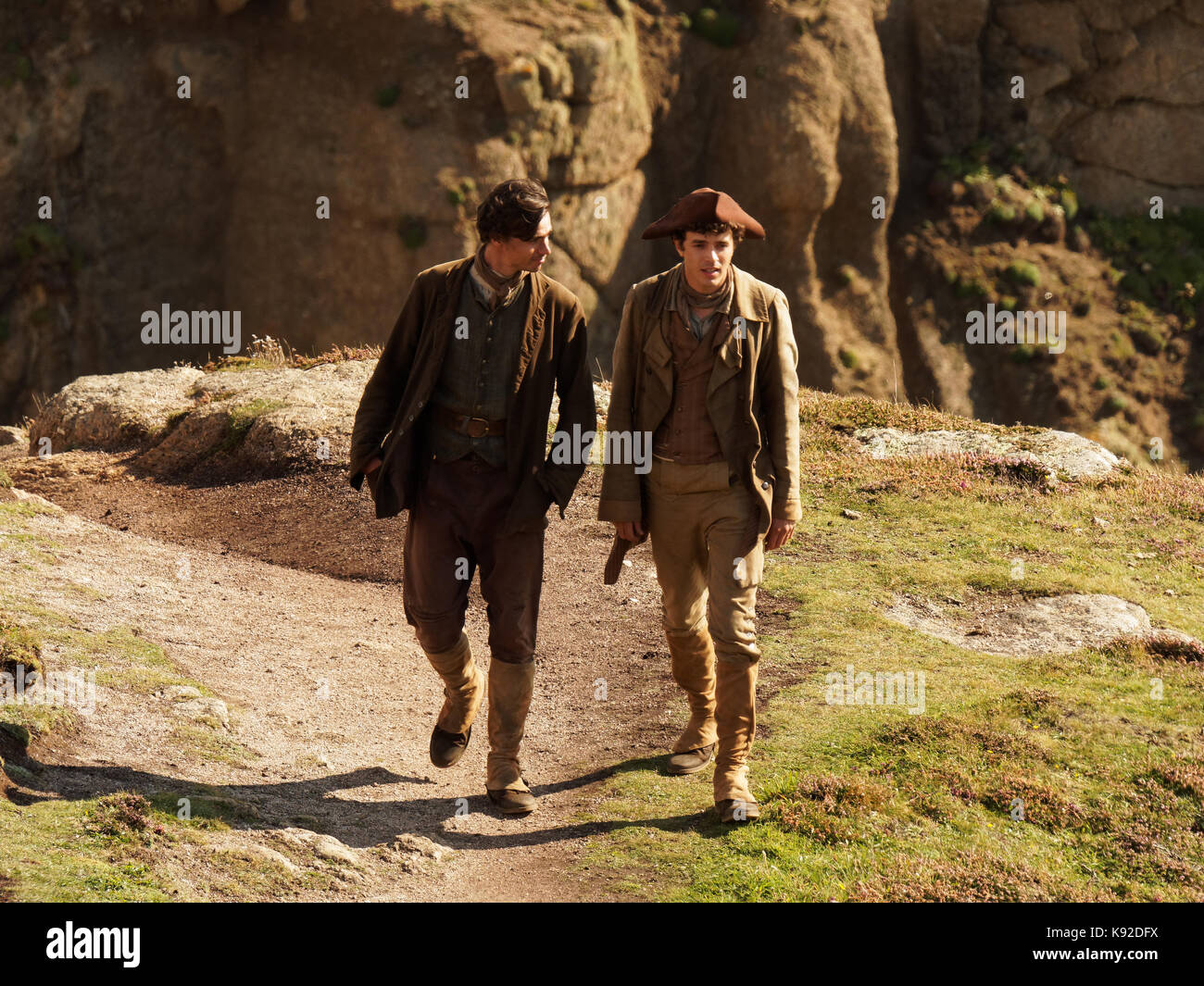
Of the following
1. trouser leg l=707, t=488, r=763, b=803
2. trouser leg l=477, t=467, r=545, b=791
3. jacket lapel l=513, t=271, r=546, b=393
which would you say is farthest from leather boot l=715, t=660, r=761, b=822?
jacket lapel l=513, t=271, r=546, b=393

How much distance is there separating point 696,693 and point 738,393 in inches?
65.3

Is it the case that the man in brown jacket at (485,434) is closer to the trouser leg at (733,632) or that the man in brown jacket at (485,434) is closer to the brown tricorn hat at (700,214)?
the brown tricorn hat at (700,214)

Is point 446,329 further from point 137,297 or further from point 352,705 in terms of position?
point 137,297

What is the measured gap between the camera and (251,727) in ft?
24.5

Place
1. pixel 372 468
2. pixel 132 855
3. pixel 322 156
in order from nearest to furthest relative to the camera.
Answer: pixel 132 855 → pixel 372 468 → pixel 322 156

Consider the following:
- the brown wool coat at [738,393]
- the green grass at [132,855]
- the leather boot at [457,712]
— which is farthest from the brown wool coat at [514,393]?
the green grass at [132,855]

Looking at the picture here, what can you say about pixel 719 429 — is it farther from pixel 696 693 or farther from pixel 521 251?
pixel 696 693

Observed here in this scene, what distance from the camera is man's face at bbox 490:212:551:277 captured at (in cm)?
625

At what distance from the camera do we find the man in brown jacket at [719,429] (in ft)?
20.7

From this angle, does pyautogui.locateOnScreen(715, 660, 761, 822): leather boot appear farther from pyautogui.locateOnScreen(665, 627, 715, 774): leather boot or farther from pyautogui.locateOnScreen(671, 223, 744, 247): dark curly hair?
pyautogui.locateOnScreen(671, 223, 744, 247): dark curly hair

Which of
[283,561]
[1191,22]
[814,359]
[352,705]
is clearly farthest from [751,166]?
[352,705]

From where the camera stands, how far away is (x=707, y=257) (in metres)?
6.24

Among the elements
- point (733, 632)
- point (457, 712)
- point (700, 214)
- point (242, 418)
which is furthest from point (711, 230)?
point (242, 418)

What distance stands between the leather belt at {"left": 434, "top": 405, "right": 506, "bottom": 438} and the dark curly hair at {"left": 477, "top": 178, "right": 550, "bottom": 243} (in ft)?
2.80
